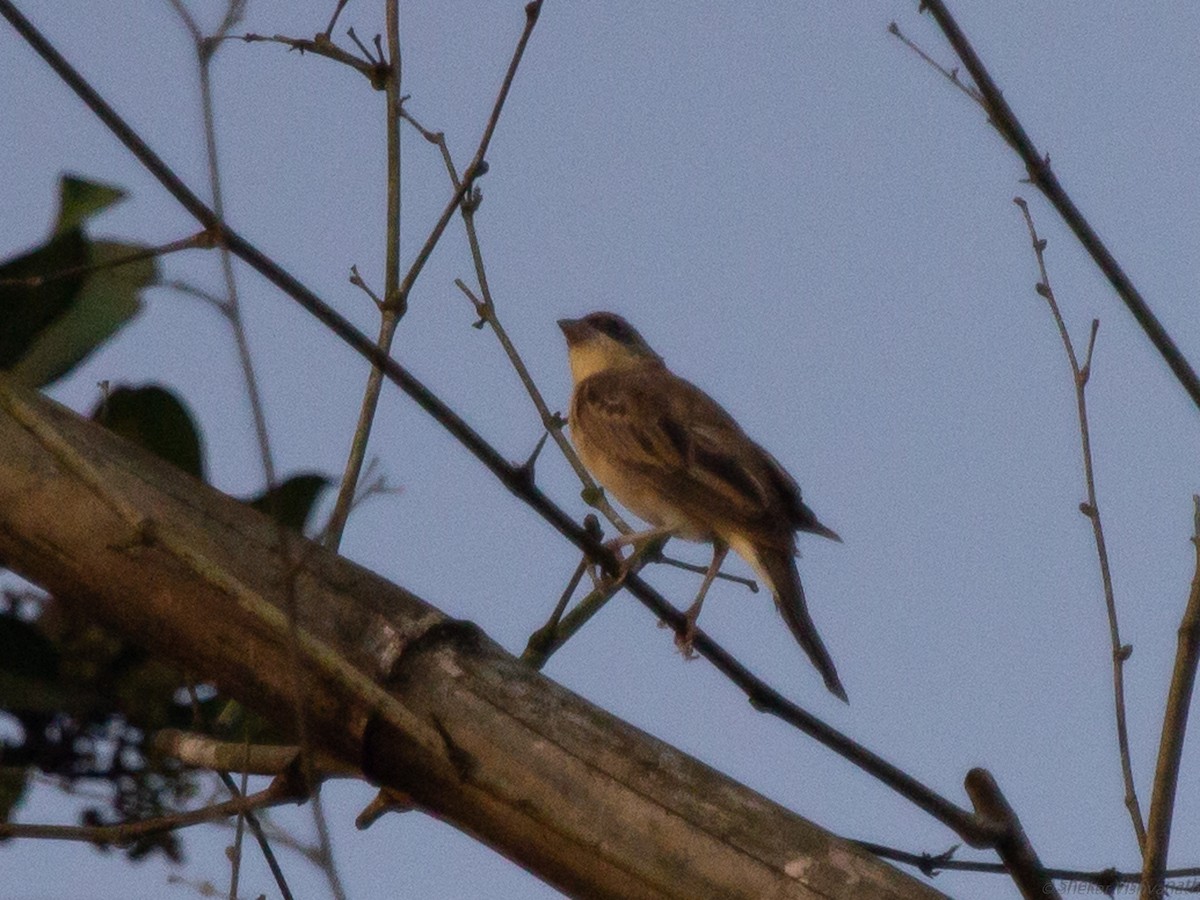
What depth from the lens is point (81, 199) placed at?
112 inches

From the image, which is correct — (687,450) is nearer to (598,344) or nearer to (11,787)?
(598,344)

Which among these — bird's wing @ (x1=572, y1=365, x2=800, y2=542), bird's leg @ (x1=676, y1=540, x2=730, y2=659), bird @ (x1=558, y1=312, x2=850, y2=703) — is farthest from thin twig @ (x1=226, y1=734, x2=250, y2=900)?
bird's wing @ (x1=572, y1=365, x2=800, y2=542)

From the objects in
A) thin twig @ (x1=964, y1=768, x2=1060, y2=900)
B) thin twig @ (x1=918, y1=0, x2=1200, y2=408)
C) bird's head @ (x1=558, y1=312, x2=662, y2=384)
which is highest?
bird's head @ (x1=558, y1=312, x2=662, y2=384)

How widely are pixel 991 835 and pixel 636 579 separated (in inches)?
45.0

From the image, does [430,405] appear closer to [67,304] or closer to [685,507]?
[67,304]

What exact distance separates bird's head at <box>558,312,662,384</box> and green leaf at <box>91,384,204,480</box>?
501cm

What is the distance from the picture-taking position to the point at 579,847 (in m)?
2.20

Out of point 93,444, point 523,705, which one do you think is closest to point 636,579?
point 523,705

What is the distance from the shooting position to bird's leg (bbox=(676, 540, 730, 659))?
10.3ft

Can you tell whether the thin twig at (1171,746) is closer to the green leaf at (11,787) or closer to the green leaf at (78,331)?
the green leaf at (11,787)

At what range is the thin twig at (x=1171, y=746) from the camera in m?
2.25

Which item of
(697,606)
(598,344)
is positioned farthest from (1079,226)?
(598,344)

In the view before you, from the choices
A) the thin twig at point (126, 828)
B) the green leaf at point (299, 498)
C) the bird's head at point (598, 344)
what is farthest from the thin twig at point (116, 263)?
the bird's head at point (598, 344)

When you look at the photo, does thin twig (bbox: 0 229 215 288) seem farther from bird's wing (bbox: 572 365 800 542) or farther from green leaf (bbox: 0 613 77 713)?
bird's wing (bbox: 572 365 800 542)
